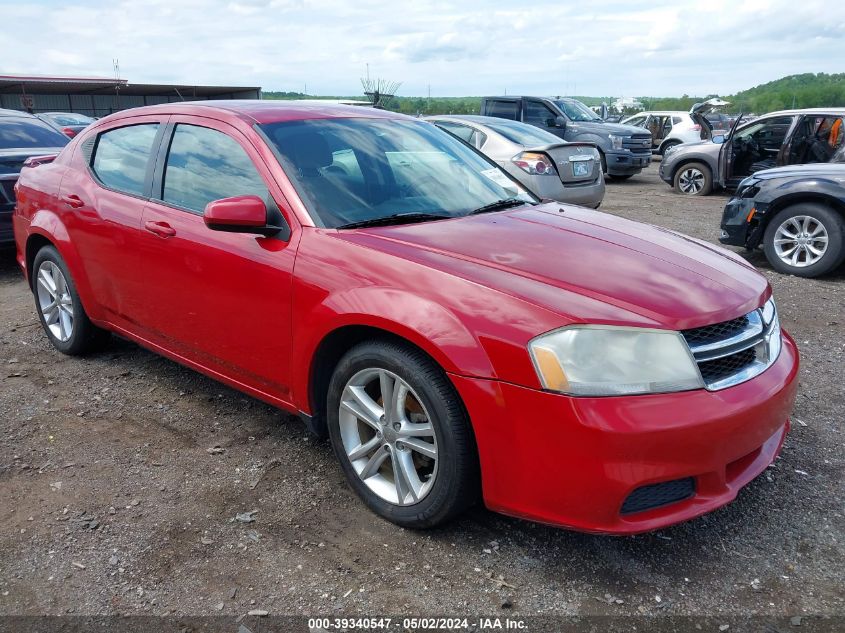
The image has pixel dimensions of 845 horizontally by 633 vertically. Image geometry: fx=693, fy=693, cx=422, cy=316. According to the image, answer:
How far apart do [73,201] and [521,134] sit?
23.8ft

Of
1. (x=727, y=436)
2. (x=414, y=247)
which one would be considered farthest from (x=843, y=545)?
(x=414, y=247)

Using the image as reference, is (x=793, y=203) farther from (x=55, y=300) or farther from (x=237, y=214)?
(x=55, y=300)

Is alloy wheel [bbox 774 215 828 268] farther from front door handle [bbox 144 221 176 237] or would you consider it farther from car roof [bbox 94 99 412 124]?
front door handle [bbox 144 221 176 237]

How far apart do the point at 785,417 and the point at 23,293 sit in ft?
20.9

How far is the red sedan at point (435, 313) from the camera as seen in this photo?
7.36ft

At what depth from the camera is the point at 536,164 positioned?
877cm

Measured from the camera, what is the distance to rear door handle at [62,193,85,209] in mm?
4078

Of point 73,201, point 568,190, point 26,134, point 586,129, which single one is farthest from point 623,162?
point 73,201

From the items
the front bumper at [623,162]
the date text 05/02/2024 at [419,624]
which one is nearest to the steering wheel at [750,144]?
the front bumper at [623,162]

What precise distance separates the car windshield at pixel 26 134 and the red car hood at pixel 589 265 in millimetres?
6364

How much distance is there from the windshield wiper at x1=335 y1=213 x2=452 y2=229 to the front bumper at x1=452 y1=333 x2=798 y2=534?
91cm

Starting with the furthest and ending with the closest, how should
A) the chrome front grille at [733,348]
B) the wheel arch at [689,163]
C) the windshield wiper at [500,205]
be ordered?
the wheel arch at [689,163] < the windshield wiper at [500,205] < the chrome front grille at [733,348]

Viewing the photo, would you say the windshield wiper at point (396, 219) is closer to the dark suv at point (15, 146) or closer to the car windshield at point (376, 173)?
the car windshield at point (376, 173)

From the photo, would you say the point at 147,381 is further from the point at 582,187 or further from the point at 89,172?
the point at 582,187
